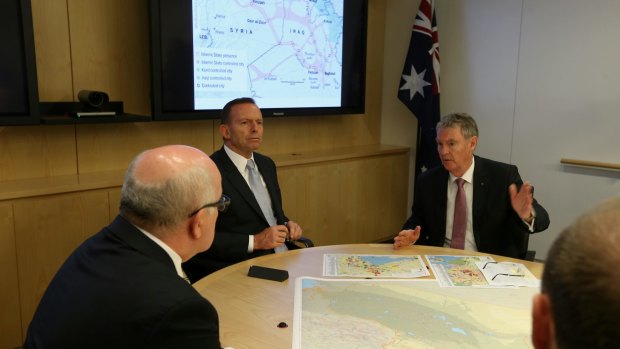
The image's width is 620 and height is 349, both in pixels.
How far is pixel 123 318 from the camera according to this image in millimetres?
1156

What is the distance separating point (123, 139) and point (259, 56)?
1.11 metres

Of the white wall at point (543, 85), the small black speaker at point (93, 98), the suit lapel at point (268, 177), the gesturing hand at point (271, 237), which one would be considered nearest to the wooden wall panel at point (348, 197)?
the white wall at point (543, 85)

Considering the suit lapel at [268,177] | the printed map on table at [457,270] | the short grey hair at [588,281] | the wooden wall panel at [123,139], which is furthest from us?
the wooden wall panel at [123,139]

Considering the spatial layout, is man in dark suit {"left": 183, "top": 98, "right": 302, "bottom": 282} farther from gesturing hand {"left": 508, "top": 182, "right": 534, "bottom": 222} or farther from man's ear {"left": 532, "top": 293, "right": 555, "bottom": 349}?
man's ear {"left": 532, "top": 293, "right": 555, "bottom": 349}

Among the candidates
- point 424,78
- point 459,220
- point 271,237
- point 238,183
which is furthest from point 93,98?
point 424,78

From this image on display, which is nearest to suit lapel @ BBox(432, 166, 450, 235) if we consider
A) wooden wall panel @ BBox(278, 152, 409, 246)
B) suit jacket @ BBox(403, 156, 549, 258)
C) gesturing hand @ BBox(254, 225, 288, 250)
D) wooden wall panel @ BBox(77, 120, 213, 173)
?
suit jacket @ BBox(403, 156, 549, 258)

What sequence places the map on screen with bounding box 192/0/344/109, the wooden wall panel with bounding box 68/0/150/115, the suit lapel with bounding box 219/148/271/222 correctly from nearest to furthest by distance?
the suit lapel with bounding box 219/148/271/222, the wooden wall panel with bounding box 68/0/150/115, the map on screen with bounding box 192/0/344/109

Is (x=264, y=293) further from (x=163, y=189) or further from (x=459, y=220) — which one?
(x=459, y=220)

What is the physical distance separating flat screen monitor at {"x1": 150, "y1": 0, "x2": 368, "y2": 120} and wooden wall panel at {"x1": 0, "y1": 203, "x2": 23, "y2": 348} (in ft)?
3.45

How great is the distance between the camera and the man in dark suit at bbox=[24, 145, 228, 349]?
3.81ft

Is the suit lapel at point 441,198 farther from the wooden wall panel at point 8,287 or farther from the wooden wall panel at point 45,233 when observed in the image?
the wooden wall panel at point 8,287

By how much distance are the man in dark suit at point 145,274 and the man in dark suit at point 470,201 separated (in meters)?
1.55

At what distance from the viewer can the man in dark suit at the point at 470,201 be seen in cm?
265

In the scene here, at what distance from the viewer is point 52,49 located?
3.00 m
